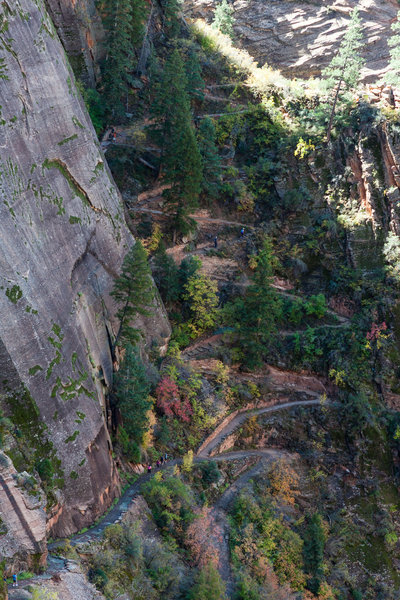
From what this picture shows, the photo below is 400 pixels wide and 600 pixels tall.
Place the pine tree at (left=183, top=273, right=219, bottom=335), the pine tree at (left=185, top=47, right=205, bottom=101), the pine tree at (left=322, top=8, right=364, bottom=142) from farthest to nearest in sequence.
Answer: the pine tree at (left=185, top=47, right=205, bottom=101)
the pine tree at (left=322, top=8, right=364, bottom=142)
the pine tree at (left=183, top=273, right=219, bottom=335)

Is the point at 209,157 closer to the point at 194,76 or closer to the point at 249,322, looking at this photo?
the point at 194,76

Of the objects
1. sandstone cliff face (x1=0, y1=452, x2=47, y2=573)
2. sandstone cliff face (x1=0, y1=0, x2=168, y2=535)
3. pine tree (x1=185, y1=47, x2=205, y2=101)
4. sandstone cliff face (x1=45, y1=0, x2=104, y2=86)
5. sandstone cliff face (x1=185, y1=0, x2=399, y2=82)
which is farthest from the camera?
sandstone cliff face (x1=185, y1=0, x2=399, y2=82)

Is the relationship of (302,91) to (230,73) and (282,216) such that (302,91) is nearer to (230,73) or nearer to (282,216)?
(230,73)

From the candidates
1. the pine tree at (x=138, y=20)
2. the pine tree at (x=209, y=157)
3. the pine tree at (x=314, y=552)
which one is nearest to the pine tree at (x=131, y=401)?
the pine tree at (x=314, y=552)

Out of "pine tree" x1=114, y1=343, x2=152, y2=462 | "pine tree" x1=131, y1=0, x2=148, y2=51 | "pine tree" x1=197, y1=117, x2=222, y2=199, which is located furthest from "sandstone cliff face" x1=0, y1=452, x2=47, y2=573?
"pine tree" x1=131, y1=0, x2=148, y2=51

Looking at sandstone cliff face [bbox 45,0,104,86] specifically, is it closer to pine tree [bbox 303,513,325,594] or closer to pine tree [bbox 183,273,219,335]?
pine tree [bbox 183,273,219,335]

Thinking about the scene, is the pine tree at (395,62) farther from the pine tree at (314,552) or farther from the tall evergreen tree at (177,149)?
the pine tree at (314,552)

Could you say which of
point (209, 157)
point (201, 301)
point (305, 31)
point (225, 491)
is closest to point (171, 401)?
point (225, 491)
